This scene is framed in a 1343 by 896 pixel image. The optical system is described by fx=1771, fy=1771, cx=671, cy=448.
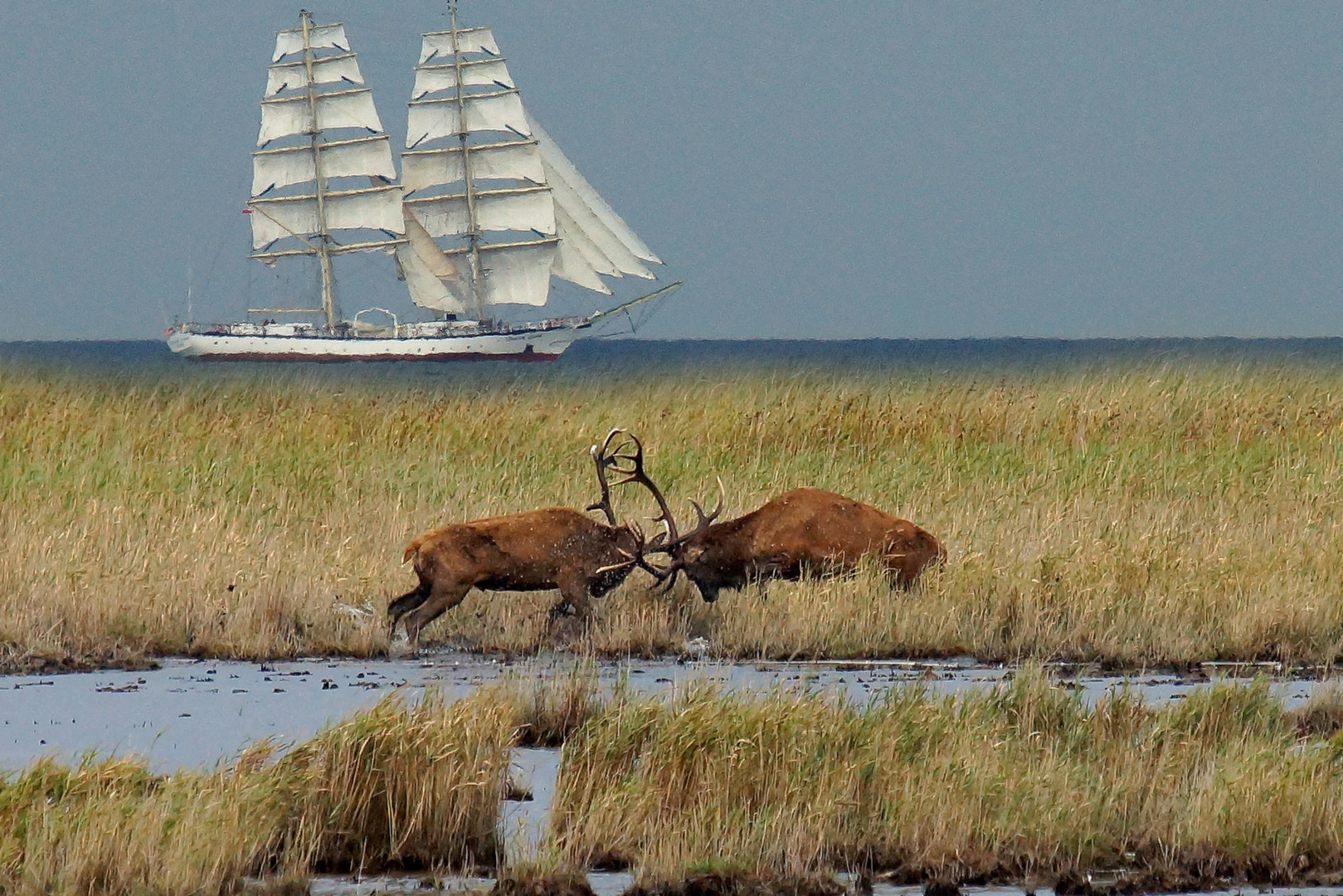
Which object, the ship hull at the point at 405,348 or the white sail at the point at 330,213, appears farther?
the ship hull at the point at 405,348

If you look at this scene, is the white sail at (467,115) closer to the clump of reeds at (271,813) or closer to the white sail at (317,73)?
the white sail at (317,73)

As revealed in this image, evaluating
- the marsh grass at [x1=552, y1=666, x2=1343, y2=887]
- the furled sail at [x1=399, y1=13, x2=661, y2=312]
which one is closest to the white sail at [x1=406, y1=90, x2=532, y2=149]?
the furled sail at [x1=399, y1=13, x2=661, y2=312]

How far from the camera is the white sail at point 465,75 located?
295 ft

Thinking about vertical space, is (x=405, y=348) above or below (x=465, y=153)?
below

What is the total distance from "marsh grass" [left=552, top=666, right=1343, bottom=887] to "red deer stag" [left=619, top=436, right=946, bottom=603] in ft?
11.2

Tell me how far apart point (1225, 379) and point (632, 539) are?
49.5 ft

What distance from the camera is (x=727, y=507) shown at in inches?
539

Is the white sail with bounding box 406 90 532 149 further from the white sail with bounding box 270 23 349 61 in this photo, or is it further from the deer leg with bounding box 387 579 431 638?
the deer leg with bounding box 387 579 431 638

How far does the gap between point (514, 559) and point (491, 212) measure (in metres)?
79.9

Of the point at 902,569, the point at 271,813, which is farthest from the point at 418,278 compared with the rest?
the point at 271,813

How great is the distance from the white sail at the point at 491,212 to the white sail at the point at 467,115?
3.15 meters

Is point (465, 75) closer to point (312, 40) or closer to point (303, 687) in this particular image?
point (312, 40)

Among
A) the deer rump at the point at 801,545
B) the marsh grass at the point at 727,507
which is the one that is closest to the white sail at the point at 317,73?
the marsh grass at the point at 727,507

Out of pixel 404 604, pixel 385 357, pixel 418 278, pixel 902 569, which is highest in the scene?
pixel 418 278
